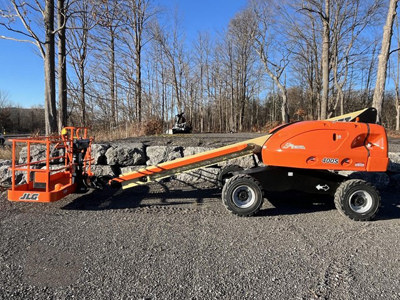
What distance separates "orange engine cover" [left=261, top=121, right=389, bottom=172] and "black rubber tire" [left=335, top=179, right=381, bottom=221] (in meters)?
0.28

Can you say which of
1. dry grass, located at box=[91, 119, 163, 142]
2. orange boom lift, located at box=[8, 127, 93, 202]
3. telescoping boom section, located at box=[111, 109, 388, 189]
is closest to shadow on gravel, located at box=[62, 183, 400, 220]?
orange boom lift, located at box=[8, 127, 93, 202]

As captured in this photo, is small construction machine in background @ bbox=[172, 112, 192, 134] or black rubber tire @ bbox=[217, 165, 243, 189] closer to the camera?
black rubber tire @ bbox=[217, 165, 243, 189]

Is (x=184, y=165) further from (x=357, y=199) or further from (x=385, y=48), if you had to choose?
(x=385, y=48)

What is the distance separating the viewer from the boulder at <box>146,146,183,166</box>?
6.76m

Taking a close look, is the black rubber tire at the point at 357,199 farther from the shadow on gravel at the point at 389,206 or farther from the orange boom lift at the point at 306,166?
the shadow on gravel at the point at 389,206

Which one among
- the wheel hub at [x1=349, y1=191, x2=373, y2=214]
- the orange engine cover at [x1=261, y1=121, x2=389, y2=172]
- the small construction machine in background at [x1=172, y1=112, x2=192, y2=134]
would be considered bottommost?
the wheel hub at [x1=349, y1=191, x2=373, y2=214]

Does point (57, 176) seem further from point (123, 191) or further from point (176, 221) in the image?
point (176, 221)

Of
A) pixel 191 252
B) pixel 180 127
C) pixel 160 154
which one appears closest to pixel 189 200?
pixel 160 154

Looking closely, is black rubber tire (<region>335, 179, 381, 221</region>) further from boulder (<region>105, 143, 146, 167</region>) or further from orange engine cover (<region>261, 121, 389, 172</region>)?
boulder (<region>105, 143, 146, 167</region>)

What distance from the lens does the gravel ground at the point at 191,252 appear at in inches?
94.7

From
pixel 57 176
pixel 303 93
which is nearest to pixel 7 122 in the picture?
pixel 303 93

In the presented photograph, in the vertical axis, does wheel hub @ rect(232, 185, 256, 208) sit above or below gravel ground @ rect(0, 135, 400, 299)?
above

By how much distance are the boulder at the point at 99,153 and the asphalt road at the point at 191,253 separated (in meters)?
1.83

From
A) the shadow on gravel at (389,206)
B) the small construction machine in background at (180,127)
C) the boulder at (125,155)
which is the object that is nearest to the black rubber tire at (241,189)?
the shadow on gravel at (389,206)
